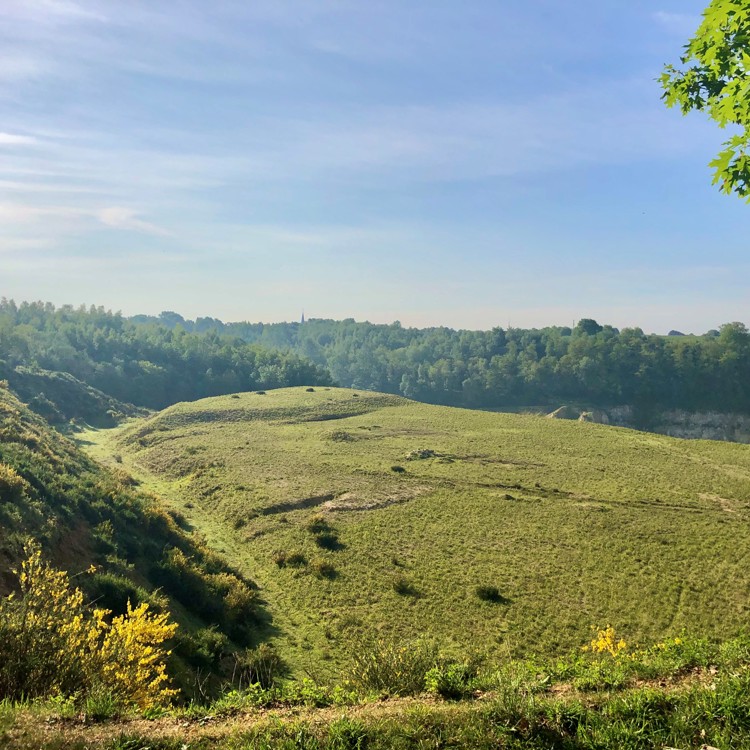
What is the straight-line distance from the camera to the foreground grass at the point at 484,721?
6504 millimetres

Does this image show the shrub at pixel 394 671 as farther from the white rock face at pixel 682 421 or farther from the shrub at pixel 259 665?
the white rock face at pixel 682 421

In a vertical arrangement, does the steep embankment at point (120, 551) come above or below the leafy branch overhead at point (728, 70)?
below

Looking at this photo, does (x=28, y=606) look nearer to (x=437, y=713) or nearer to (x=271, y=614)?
(x=437, y=713)

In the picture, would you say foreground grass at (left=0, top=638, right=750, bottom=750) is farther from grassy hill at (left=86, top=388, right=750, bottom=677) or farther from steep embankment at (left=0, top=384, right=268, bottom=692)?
grassy hill at (left=86, top=388, right=750, bottom=677)

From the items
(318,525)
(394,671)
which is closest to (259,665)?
(394,671)

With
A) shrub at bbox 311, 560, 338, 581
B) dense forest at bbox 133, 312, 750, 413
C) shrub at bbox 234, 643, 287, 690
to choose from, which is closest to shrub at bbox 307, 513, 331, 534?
shrub at bbox 311, 560, 338, 581

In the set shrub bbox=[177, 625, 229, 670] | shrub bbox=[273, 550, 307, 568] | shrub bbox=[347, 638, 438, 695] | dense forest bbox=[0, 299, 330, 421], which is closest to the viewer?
shrub bbox=[347, 638, 438, 695]

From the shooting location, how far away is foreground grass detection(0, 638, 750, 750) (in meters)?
6.50

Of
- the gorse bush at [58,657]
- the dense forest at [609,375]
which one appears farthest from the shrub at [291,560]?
the dense forest at [609,375]

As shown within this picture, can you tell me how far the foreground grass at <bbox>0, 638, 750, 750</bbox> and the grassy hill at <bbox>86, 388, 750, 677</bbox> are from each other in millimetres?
13015

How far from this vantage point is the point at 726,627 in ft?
70.3

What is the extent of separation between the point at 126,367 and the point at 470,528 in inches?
5203

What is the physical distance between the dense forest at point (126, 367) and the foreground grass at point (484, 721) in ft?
329

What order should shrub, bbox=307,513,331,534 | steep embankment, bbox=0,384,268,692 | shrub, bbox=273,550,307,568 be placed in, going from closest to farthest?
steep embankment, bbox=0,384,268,692, shrub, bbox=273,550,307,568, shrub, bbox=307,513,331,534
